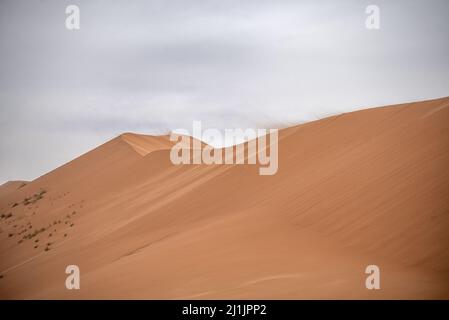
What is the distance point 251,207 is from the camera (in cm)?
1017

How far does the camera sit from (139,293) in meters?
7.15

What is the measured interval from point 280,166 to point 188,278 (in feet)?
17.1

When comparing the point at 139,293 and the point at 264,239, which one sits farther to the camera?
the point at 264,239

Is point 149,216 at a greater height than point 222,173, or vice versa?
point 222,173

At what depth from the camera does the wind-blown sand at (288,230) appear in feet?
21.6

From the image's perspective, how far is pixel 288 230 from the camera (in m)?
8.40

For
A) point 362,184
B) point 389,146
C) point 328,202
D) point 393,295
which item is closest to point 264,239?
point 328,202

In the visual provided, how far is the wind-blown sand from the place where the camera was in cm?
658

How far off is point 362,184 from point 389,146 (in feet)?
4.89

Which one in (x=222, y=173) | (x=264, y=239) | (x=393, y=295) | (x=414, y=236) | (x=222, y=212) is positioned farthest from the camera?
(x=222, y=173)

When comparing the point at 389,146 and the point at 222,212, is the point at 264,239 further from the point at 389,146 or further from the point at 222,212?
the point at 389,146
